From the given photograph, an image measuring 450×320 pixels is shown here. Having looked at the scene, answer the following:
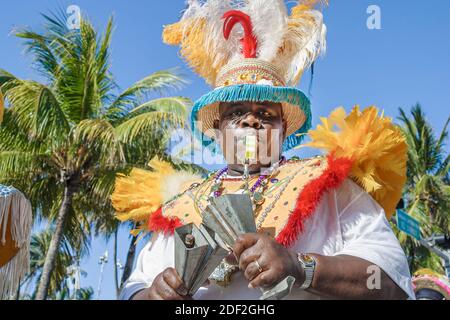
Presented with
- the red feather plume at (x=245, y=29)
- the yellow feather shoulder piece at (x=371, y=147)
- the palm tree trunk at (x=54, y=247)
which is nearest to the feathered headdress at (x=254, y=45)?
the red feather plume at (x=245, y=29)

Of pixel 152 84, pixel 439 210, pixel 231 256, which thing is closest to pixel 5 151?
pixel 152 84

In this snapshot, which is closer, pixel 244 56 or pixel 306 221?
pixel 306 221

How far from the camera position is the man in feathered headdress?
1.84 m

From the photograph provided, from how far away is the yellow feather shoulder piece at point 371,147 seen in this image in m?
2.11

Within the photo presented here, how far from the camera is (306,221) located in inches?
84.0

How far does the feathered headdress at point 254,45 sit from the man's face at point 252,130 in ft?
0.40

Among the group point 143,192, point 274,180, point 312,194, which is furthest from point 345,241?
point 143,192

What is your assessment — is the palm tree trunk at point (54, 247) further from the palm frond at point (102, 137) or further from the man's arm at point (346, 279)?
the man's arm at point (346, 279)

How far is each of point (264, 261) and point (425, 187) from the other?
16.8 metres

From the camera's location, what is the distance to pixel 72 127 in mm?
9047
